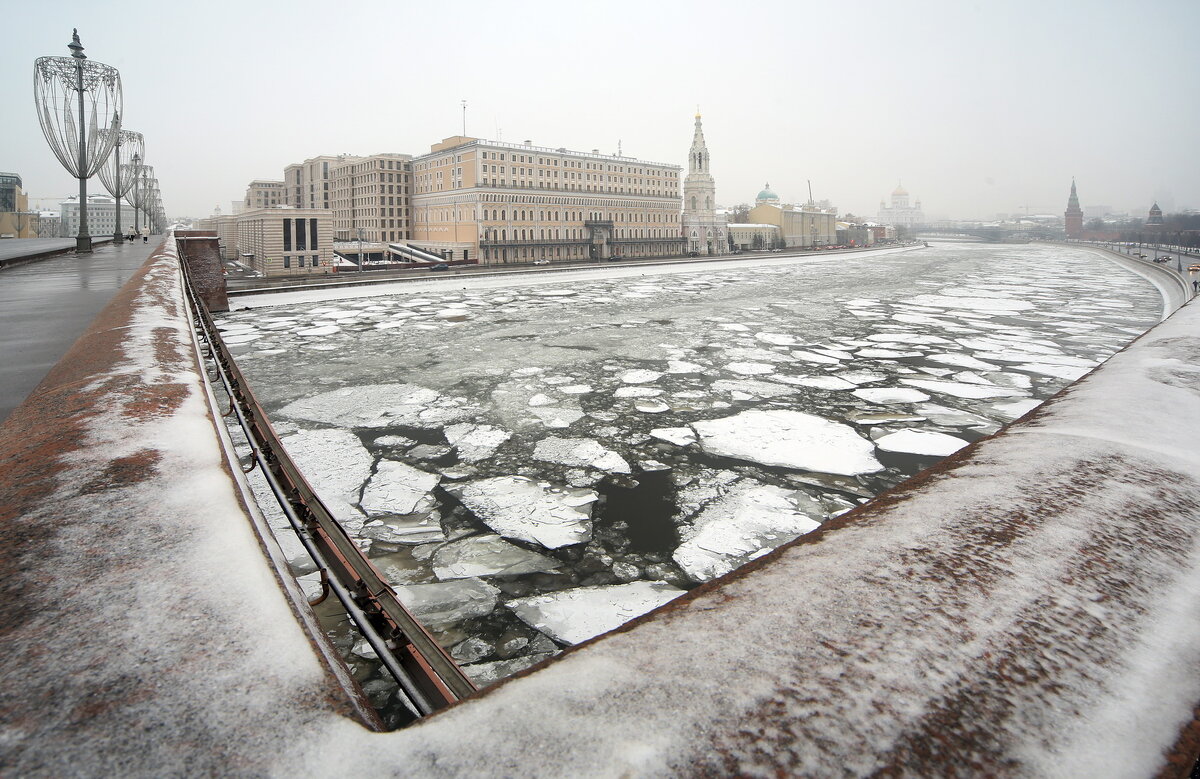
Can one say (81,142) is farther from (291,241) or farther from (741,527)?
(291,241)

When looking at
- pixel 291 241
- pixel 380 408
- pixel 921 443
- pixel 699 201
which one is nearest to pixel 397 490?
pixel 380 408

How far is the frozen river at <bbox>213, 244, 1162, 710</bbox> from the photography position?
2.66 m

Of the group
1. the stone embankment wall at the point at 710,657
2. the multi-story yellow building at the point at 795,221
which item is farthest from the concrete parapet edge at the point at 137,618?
the multi-story yellow building at the point at 795,221

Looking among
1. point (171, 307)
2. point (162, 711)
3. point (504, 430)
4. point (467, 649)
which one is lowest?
point (467, 649)

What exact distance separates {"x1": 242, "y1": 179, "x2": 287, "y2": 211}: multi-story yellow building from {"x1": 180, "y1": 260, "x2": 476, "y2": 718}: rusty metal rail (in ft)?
393

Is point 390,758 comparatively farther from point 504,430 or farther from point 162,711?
point 504,430

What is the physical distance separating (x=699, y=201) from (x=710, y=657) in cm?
8380

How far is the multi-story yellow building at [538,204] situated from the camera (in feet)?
199

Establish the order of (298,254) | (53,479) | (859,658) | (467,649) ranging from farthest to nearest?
(298,254) < (467,649) < (53,479) < (859,658)

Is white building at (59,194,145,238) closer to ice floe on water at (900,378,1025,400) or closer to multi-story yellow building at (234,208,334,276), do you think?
multi-story yellow building at (234,208,334,276)

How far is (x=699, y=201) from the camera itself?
80.4 m

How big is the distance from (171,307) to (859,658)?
4.76 meters

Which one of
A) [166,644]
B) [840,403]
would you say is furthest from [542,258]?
[166,644]

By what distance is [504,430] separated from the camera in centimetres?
450
